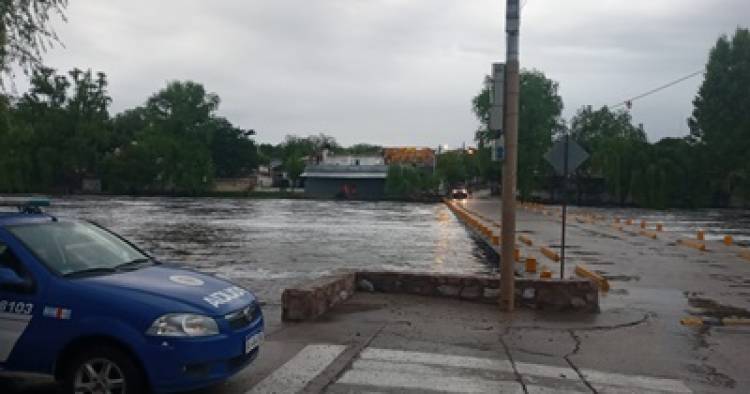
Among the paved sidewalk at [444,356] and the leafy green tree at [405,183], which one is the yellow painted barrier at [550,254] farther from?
the leafy green tree at [405,183]

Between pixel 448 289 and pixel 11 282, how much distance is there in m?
7.25

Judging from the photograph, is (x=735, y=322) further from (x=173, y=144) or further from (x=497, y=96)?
(x=173, y=144)

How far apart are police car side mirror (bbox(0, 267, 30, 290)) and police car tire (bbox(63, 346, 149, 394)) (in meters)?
0.69

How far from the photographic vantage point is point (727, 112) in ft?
241

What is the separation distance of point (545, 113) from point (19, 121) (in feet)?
240

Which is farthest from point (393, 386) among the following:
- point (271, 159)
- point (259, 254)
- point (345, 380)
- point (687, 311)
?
point (271, 159)

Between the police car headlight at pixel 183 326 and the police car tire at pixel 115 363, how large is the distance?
30 centimetres

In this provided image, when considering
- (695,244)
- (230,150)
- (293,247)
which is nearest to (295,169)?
(230,150)

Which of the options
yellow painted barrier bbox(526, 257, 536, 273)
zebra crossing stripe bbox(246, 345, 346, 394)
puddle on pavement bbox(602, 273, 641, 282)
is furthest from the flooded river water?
zebra crossing stripe bbox(246, 345, 346, 394)

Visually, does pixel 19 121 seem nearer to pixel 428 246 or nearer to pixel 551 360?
pixel 551 360

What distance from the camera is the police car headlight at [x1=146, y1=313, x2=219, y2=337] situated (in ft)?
17.2

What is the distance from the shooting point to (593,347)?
8.45 m

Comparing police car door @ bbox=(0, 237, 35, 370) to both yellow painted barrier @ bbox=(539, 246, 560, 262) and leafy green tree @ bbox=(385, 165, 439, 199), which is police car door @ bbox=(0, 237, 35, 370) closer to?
yellow painted barrier @ bbox=(539, 246, 560, 262)

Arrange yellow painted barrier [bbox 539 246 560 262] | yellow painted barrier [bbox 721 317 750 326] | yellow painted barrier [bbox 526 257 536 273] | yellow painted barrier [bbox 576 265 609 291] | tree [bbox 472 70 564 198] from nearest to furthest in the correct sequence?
1. yellow painted barrier [bbox 721 317 750 326]
2. yellow painted barrier [bbox 576 265 609 291]
3. yellow painted barrier [bbox 526 257 536 273]
4. yellow painted barrier [bbox 539 246 560 262]
5. tree [bbox 472 70 564 198]
